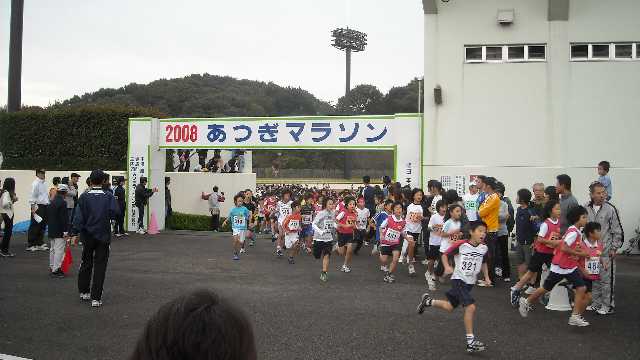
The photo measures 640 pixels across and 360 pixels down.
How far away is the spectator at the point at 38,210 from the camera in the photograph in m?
14.6

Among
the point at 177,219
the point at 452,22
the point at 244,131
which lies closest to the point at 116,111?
the point at 177,219

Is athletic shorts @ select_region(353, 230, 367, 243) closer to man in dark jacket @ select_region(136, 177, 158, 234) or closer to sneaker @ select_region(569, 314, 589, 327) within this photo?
sneaker @ select_region(569, 314, 589, 327)

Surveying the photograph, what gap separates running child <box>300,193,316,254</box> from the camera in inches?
604

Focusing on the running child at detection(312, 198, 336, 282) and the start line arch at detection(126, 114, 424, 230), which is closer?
the running child at detection(312, 198, 336, 282)

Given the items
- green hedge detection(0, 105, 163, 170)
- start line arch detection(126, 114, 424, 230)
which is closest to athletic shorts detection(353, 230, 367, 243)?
start line arch detection(126, 114, 424, 230)

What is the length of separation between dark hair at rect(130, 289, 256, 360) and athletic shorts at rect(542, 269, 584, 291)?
718cm

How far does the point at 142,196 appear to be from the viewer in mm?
19453

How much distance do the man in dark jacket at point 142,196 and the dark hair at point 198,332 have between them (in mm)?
18633

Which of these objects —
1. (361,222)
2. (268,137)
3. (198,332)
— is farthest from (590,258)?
(268,137)

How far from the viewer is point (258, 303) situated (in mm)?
9258

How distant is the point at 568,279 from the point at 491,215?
3.35m

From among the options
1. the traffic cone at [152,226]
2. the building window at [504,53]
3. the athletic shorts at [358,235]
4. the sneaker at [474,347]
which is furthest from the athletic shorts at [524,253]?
the traffic cone at [152,226]

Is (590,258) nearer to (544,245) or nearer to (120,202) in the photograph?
(544,245)

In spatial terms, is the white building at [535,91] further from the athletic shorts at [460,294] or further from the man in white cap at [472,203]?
the athletic shorts at [460,294]
